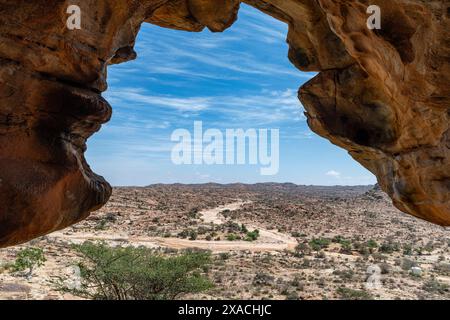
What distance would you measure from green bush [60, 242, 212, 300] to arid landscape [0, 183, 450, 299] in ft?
5.32

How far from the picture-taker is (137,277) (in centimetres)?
1864

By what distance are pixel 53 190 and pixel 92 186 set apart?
1.04 meters

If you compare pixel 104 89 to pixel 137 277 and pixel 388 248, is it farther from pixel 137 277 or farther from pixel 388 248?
pixel 388 248

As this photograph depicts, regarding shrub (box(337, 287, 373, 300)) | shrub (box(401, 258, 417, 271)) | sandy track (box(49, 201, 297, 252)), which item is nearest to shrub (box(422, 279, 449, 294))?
shrub (box(401, 258, 417, 271))

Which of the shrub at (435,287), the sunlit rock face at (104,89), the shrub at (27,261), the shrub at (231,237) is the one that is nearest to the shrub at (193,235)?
the shrub at (231,237)

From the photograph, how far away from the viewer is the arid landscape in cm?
2223

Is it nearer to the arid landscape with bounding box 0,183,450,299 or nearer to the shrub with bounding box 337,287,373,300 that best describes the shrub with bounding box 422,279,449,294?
the arid landscape with bounding box 0,183,450,299

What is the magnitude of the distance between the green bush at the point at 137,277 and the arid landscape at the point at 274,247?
1623 millimetres

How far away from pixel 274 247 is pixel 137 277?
19616 mm

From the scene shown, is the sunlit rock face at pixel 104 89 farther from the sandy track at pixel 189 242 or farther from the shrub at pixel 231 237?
the shrub at pixel 231 237

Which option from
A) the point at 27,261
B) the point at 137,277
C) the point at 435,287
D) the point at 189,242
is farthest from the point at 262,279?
the point at 27,261

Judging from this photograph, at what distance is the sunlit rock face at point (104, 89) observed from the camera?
6.05m
